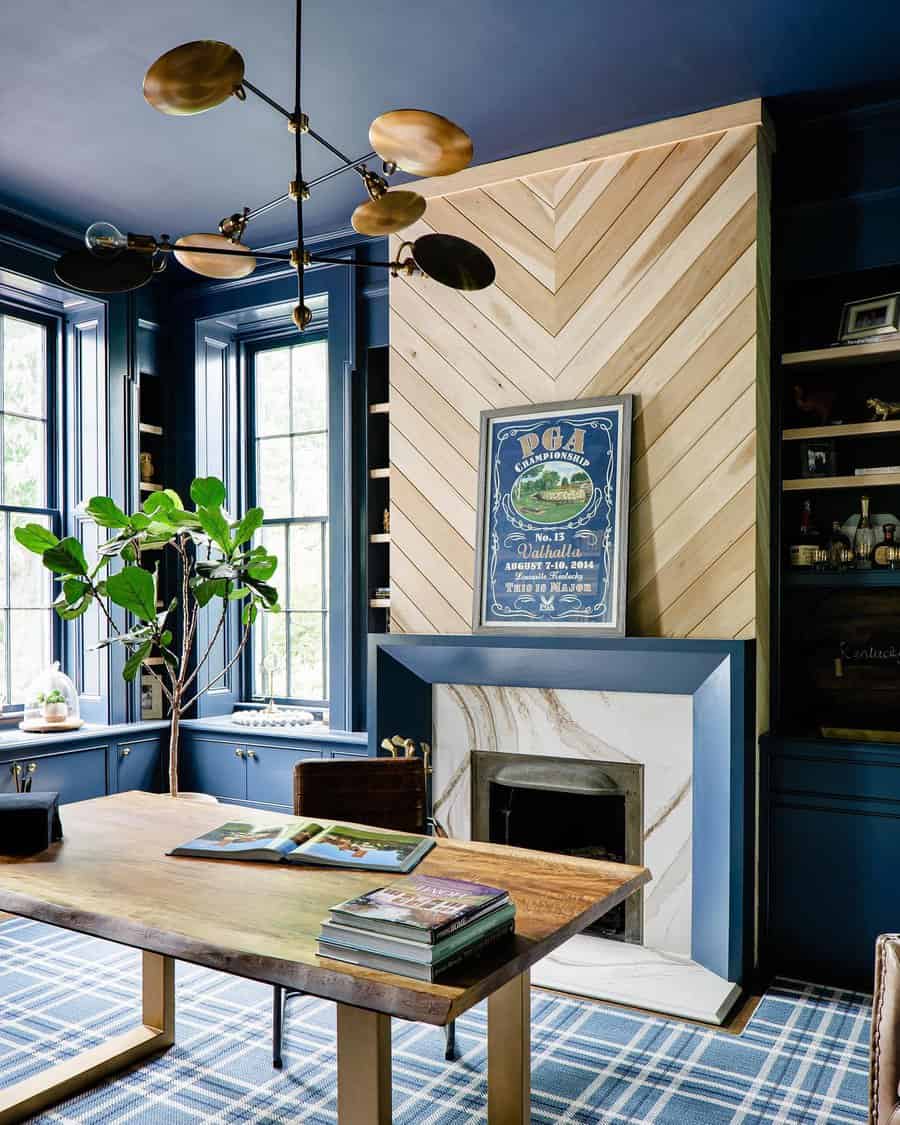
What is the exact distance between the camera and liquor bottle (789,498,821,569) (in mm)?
3469

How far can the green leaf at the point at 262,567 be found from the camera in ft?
13.6

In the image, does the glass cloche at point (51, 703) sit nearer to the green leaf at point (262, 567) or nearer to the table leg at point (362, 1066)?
the green leaf at point (262, 567)

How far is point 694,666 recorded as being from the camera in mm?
3236

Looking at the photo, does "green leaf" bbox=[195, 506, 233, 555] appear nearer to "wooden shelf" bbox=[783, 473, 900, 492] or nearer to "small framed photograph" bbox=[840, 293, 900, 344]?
"wooden shelf" bbox=[783, 473, 900, 492]

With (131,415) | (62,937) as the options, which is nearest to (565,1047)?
(62,937)

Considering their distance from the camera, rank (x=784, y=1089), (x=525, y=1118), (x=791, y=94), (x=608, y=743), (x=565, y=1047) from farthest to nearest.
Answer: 1. (x=608, y=743)
2. (x=791, y=94)
3. (x=565, y=1047)
4. (x=784, y=1089)
5. (x=525, y=1118)

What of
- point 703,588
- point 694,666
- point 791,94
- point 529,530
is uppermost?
point 791,94

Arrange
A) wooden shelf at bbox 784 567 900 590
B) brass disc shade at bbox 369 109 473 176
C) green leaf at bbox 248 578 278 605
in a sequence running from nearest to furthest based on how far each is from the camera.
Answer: brass disc shade at bbox 369 109 473 176 → wooden shelf at bbox 784 567 900 590 → green leaf at bbox 248 578 278 605

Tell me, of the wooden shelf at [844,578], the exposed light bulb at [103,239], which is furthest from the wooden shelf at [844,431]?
the exposed light bulb at [103,239]

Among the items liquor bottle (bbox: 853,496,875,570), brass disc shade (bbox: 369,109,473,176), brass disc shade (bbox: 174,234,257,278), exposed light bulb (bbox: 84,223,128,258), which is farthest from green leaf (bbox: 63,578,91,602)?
liquor bottle (bbox: 853,496,875,570)

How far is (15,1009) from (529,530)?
235cm

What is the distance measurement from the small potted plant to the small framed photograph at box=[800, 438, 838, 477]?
132 inches

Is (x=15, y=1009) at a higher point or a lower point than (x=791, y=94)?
lower

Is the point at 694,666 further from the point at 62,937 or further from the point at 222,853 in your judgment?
the point at 62,937
